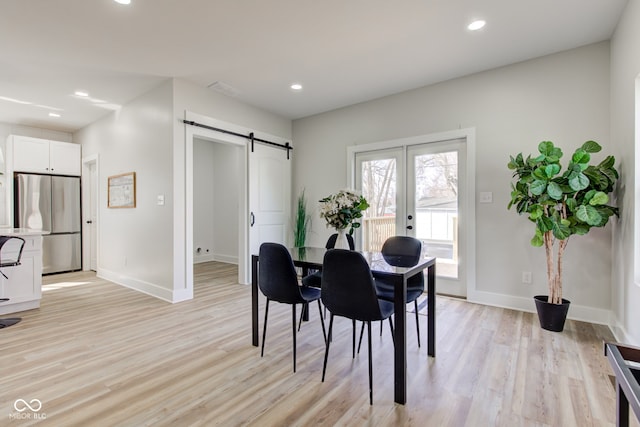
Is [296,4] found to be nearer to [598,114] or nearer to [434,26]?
[434,26]

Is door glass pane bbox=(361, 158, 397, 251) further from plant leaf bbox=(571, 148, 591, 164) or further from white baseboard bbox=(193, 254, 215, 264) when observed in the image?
white baseboard bbox=(193, 254, 215, 264)

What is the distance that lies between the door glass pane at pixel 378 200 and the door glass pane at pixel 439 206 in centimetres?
37

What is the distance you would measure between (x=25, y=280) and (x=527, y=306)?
559cm

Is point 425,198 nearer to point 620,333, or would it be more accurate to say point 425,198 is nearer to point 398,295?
point 620,333

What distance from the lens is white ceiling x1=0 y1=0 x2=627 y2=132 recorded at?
2533mm

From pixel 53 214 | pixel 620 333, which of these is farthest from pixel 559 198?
pixel 53 214

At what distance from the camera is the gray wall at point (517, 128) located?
10.2ft

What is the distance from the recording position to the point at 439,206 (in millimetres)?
4051

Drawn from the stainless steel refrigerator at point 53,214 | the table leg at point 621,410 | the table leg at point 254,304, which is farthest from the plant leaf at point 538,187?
the stainless steel refrigerator at point 53,214

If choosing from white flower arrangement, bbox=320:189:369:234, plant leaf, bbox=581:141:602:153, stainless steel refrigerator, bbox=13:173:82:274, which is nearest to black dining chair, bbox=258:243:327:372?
white flower arrangement, bbox=320:189:369:234

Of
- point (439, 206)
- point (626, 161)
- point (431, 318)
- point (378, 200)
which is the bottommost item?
point (431, 318)

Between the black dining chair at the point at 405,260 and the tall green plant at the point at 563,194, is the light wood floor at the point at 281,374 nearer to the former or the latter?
the black dining chair at the point at 405,260

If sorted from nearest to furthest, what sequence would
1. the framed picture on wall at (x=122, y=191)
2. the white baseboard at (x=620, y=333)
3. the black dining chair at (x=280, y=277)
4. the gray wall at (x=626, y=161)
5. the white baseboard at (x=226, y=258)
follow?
the black dining chair at (x=280, y=277) < the gray wall at (x=626, y=161) < the white baseboard at (x=620, y=333) < the framed picture on wall at (x=122, y=191) < the white baseboard at (x=226, y=258)

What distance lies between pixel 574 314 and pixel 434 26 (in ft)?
10.4
